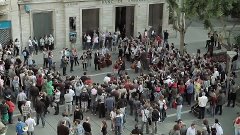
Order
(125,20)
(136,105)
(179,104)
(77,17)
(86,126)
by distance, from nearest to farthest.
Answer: (86,126) → (136,105) → (179,104) → (77,17) → (125,20)

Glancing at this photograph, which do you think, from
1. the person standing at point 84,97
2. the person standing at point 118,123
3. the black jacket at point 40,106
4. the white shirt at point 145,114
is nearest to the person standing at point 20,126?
the black jacket at point 40,106

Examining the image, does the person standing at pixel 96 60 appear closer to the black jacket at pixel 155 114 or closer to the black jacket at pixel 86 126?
the black jacket at pixel 155 114

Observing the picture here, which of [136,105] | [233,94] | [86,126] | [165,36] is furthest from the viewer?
[165,36]

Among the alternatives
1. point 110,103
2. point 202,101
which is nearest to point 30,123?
point 110,103

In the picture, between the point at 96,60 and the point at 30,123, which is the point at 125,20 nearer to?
the point at 96,60

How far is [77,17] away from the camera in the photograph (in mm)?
32875

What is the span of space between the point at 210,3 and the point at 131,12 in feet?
36.2

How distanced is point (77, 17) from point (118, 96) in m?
12.9

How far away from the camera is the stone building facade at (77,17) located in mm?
31031

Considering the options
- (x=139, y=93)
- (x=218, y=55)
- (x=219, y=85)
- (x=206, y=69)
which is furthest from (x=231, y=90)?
(x=218, y=55)

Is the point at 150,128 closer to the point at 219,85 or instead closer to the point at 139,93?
the point at 139,93

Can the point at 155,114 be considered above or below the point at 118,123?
above

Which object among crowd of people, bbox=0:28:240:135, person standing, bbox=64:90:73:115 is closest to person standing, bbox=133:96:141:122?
crowd of people, bbox=0:28:240:135

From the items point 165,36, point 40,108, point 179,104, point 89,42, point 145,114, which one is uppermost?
point 165,36
